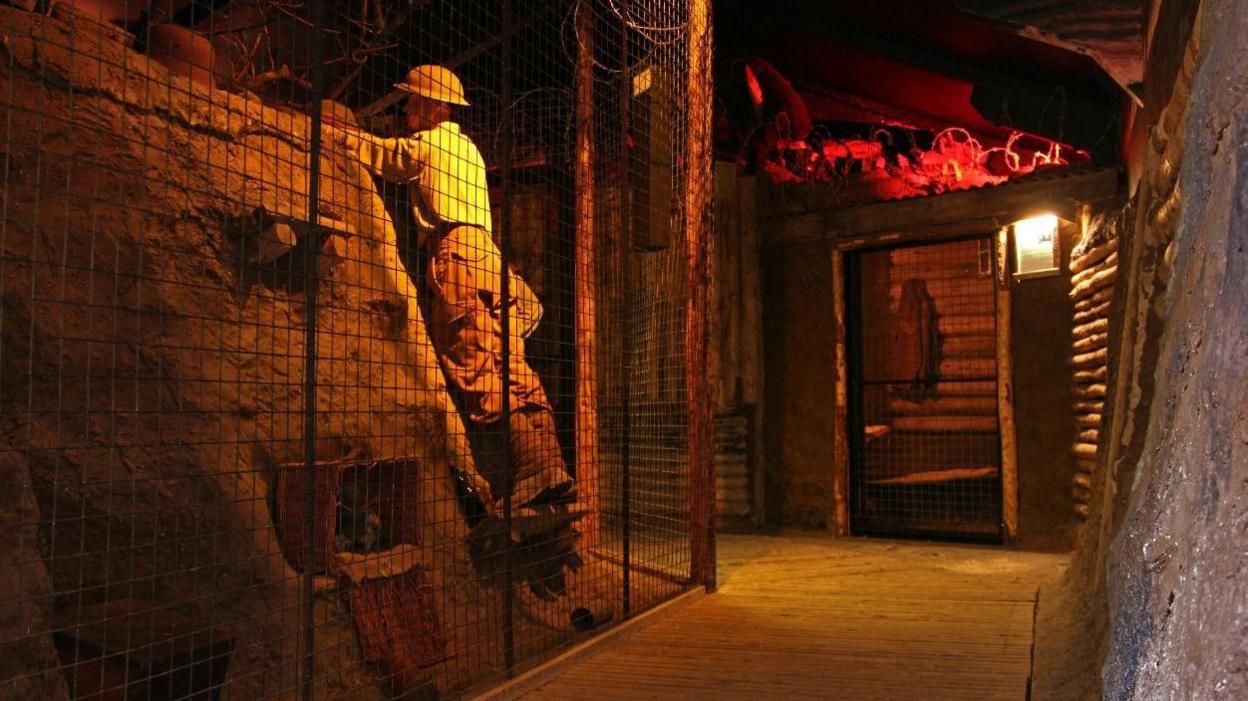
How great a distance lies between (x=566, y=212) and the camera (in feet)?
25.4

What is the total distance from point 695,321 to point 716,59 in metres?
5.06

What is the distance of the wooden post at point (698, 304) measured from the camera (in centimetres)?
607

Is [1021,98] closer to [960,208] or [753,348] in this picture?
[960,208]

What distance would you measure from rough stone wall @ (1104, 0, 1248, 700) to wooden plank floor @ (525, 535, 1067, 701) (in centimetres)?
186

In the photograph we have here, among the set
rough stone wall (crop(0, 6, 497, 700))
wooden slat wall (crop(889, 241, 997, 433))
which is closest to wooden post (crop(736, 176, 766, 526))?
wooden slat wall (crop(889, 241, 997, 433))

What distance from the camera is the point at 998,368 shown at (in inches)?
312

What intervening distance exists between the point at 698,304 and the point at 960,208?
10.5 feet

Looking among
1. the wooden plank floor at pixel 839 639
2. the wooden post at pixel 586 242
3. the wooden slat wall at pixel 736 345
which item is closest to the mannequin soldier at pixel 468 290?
the wooden post at pixel 586 242

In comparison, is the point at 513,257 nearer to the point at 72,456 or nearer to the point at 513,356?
the point at 513,356

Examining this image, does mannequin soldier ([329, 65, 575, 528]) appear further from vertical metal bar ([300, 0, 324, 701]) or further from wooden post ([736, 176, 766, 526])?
wooden post ([736, 176, 766, 526])

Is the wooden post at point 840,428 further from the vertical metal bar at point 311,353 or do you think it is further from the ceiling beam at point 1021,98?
the vertical metal bar at point 311,353

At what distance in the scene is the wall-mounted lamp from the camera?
295 inches

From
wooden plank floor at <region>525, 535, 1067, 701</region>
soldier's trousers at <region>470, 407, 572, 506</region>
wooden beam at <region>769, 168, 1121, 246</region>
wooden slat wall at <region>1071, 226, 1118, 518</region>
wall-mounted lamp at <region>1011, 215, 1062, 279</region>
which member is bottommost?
wooden plank floor at <region>525, 535, 1067, 701</region>

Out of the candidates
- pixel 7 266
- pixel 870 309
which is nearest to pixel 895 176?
pixel 870 309
